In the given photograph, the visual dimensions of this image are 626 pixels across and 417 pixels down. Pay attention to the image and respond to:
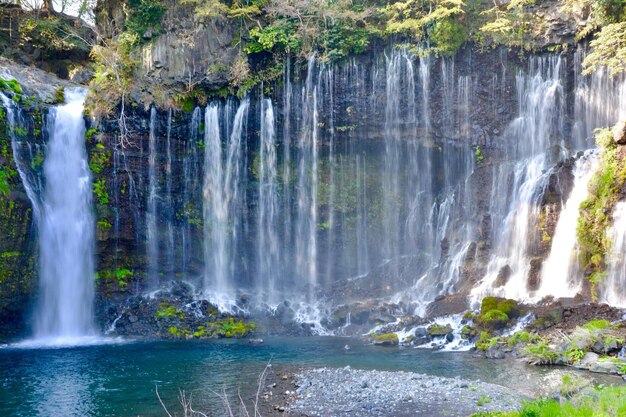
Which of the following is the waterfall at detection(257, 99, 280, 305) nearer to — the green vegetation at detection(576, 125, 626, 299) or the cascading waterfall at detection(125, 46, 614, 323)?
the cascading waterfall at detection(125, 46, 614, 323)

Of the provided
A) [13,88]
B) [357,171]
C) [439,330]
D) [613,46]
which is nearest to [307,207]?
[357,171]

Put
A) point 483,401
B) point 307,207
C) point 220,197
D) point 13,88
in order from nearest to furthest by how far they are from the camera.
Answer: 1. point 483,401
2. point 13,88
3. point 220,197
4. point 307,207

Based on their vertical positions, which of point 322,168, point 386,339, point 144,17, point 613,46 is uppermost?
point 144,17

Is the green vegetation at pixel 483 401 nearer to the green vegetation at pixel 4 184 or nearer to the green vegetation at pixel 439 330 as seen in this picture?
the green vegetation at pixel 439 330

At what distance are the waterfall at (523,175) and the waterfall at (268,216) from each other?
997 centimetres

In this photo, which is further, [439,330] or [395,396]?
[439,330]

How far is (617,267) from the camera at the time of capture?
63.6 ft

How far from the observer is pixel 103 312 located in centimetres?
2491

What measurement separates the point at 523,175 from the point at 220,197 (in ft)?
45.1

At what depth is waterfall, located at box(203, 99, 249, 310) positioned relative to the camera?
→ 27844 millimetres

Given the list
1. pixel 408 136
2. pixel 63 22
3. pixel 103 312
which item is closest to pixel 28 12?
pixel 63 22

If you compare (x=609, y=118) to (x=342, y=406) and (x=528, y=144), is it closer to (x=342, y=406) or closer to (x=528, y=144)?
(x=528, y=144)

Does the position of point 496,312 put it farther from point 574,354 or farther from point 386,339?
point 574,354

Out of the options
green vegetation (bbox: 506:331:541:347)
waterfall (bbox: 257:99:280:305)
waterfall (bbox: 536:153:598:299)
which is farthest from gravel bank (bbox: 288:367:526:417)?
waterfall (bbox: 257:99:280:305)
